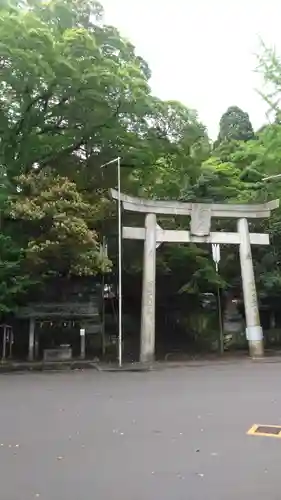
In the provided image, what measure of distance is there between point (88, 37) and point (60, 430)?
13909 millimetres

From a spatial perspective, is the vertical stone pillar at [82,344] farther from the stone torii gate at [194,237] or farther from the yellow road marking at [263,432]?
the yellow road marking at [263,432]

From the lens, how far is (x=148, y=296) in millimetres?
18516

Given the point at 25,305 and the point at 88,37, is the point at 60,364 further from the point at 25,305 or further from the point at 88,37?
the point at 88,37

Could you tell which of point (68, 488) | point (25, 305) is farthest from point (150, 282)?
point (68, 488)

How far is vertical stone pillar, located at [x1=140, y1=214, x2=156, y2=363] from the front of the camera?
1831cm

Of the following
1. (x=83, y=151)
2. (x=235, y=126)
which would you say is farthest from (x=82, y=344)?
(x=235, y=126)

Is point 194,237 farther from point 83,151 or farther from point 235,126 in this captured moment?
point 235,126

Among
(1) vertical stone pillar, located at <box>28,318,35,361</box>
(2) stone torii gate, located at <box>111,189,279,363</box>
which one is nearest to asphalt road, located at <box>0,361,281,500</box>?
(2) stone torii gate, located at <box>111,189,279,363</box>

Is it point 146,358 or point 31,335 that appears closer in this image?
point 146,358

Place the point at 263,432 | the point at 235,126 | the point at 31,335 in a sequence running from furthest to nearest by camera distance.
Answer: the point at 235,126, the point at 31,335, the point at 263,432

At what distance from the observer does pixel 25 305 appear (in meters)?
19.9

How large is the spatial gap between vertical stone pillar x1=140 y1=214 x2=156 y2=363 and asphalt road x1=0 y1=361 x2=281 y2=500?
620 centimetres

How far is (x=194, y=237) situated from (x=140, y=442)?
1396cm

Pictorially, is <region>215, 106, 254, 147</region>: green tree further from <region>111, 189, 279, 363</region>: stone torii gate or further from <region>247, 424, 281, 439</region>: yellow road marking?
<region>247, 424, 281, 439</region>: yellow road marking
